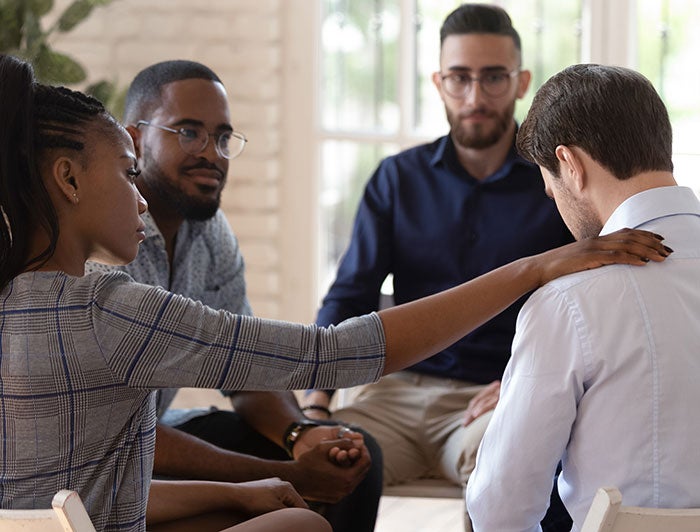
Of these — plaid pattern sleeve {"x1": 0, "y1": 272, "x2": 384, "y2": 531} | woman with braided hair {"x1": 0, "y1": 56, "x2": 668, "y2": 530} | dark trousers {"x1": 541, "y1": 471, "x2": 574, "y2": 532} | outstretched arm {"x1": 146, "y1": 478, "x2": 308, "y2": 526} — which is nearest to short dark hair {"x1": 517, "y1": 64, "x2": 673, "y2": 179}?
woman with braided hair {"x1": 0, "y1": 56, "x2": 668, "y2": 530}

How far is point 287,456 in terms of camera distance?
204 cm

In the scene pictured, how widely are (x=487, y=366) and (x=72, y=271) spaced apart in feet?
4.35

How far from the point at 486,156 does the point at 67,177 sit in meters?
1.47

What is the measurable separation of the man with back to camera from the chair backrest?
0.15m

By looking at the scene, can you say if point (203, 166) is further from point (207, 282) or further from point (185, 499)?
point (185, 499)

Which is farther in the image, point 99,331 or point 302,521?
point 302,521

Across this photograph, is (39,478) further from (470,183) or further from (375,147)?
(375,147)

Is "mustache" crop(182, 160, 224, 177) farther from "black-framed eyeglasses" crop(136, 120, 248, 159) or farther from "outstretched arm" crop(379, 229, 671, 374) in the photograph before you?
"outstretched arm" crop(379, 229, 671, 374)

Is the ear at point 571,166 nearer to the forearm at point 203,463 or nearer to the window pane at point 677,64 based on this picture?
the forearm at point 203,463

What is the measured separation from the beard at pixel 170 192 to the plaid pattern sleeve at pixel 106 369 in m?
0.77

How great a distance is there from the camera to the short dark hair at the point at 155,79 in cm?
215

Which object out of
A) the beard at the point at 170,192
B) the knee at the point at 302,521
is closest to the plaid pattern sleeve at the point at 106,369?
the knee at the point at 302,521

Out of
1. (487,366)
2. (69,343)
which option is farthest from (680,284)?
(487,366)

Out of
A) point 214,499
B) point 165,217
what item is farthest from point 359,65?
point 214,499
